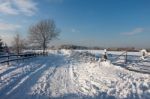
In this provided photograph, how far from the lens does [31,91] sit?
9.23m

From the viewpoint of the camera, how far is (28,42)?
6594 cm

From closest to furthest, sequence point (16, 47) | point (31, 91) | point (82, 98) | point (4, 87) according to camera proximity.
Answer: point (82, 98) < point (31, 91) < point (4, 87) < point (16, 47)

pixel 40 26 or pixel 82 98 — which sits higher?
pixel 40 26

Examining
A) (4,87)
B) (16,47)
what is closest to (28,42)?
(16,47)

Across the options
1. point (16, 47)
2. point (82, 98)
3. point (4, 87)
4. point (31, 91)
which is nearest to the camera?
point (82, 98)

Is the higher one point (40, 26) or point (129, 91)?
point (40, 26)

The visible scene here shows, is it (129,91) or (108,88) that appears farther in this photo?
(108,88)

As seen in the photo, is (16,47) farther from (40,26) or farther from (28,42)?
(40,26)

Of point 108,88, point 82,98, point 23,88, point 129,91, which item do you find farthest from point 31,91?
point 129,91

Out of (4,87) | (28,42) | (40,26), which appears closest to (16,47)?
(28,42)

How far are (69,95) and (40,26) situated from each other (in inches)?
2251

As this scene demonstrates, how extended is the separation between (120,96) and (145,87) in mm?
2168

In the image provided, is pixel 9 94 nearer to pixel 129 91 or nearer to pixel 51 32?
pixel 129 91

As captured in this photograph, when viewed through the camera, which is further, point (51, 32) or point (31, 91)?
point (51, 32)
